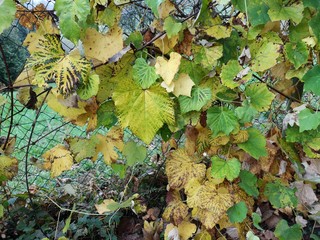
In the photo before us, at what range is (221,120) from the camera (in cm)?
94

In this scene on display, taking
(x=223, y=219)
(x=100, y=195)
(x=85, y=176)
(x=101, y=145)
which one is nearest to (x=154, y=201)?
(x=100, y=195)

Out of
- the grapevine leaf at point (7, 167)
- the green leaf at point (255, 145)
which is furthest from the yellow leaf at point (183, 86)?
the grapevine leaf at point (7, 167)

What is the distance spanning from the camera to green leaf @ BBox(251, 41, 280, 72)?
36.1 inches

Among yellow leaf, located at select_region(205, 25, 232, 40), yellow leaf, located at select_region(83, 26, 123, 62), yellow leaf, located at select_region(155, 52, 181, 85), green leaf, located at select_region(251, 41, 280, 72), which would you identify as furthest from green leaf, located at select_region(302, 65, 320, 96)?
yellow leaf, located at select_region(83, 26, 123, 62)

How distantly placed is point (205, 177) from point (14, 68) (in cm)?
165

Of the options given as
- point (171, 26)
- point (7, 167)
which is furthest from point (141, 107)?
point (7, 167)

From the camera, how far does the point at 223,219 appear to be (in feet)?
3.92

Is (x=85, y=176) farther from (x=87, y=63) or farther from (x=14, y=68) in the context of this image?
(x=87, y=63)

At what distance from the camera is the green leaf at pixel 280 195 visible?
1207 mm

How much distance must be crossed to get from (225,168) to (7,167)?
0.67 metres

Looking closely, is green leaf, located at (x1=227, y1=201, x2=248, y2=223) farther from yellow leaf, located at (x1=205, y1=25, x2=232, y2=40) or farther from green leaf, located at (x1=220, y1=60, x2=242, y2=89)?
yellow leaf, located at (x1=205, y1=25, x2=232, y2=40)

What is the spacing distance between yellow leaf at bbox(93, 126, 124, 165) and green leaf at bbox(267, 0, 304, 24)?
1.66ft

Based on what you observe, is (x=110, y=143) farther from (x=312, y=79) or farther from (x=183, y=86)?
(x=312, y=79)

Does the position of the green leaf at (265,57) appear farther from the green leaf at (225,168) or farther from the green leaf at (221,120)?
the green leaf at (225,168)
